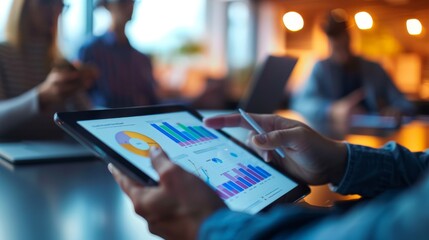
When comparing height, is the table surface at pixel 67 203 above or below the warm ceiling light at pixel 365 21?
below

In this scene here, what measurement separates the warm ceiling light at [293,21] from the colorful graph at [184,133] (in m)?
4.43

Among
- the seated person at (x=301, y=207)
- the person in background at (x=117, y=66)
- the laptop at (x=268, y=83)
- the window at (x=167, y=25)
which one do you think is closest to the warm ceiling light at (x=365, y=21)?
the window at (x=167, y=25)

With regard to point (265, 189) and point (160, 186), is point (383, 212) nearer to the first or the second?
point (160, 186)

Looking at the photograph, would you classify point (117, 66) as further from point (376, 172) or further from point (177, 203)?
point (177, 203)

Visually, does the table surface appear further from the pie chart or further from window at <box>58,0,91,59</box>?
window at <box>58,0,91,59</box>

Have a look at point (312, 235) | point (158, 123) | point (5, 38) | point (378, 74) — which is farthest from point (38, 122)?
point (378, 74)

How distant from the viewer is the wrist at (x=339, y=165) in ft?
2.62

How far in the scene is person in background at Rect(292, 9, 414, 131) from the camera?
10.5ft

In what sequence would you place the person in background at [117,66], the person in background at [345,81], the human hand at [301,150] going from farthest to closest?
1. the person in background at [345,81]
2. the person in background at [117,66]
3. the human hand at [301,150]

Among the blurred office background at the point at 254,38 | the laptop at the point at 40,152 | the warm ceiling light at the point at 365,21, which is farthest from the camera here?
the blurred office background at the point at 254,38

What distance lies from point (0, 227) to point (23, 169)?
41 cm

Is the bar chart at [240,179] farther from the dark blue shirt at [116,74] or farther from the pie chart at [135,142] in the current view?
the dark blue shirt at [116,74]

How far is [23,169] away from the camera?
0.99 metres

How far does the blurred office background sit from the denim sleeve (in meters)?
3.47
